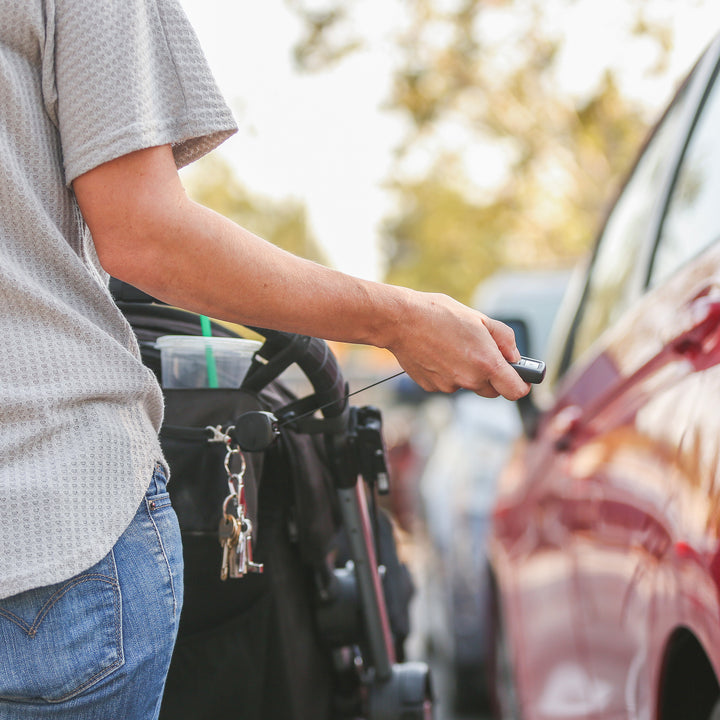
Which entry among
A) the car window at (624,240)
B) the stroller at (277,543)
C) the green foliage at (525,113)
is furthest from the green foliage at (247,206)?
the stroller at (277,543)

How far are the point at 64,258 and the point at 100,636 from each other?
0.47 meters

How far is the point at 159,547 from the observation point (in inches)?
52.6

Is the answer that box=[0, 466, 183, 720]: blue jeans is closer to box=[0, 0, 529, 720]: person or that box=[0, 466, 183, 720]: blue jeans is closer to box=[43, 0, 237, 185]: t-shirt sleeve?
box=[0, 0, 529, 720]: person

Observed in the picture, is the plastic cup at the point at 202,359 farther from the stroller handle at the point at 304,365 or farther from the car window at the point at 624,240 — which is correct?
the car window at the point at 624,240

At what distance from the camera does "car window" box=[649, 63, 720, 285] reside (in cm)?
229

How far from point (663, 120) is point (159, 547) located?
236 centimetres

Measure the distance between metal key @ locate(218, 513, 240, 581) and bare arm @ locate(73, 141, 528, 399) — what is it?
395mm

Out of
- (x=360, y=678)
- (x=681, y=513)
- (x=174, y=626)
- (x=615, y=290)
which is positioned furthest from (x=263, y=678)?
(x=615, y=290)

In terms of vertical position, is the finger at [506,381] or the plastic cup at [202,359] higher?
the plastic cup at [202,359]

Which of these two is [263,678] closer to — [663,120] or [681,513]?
[681,513]

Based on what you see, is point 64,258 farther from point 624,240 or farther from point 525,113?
point 525,113

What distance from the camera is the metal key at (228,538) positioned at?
1652 mm

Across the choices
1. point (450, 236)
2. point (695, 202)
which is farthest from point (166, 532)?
point (450, 236)

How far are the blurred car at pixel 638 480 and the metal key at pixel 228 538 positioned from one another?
753 mm
